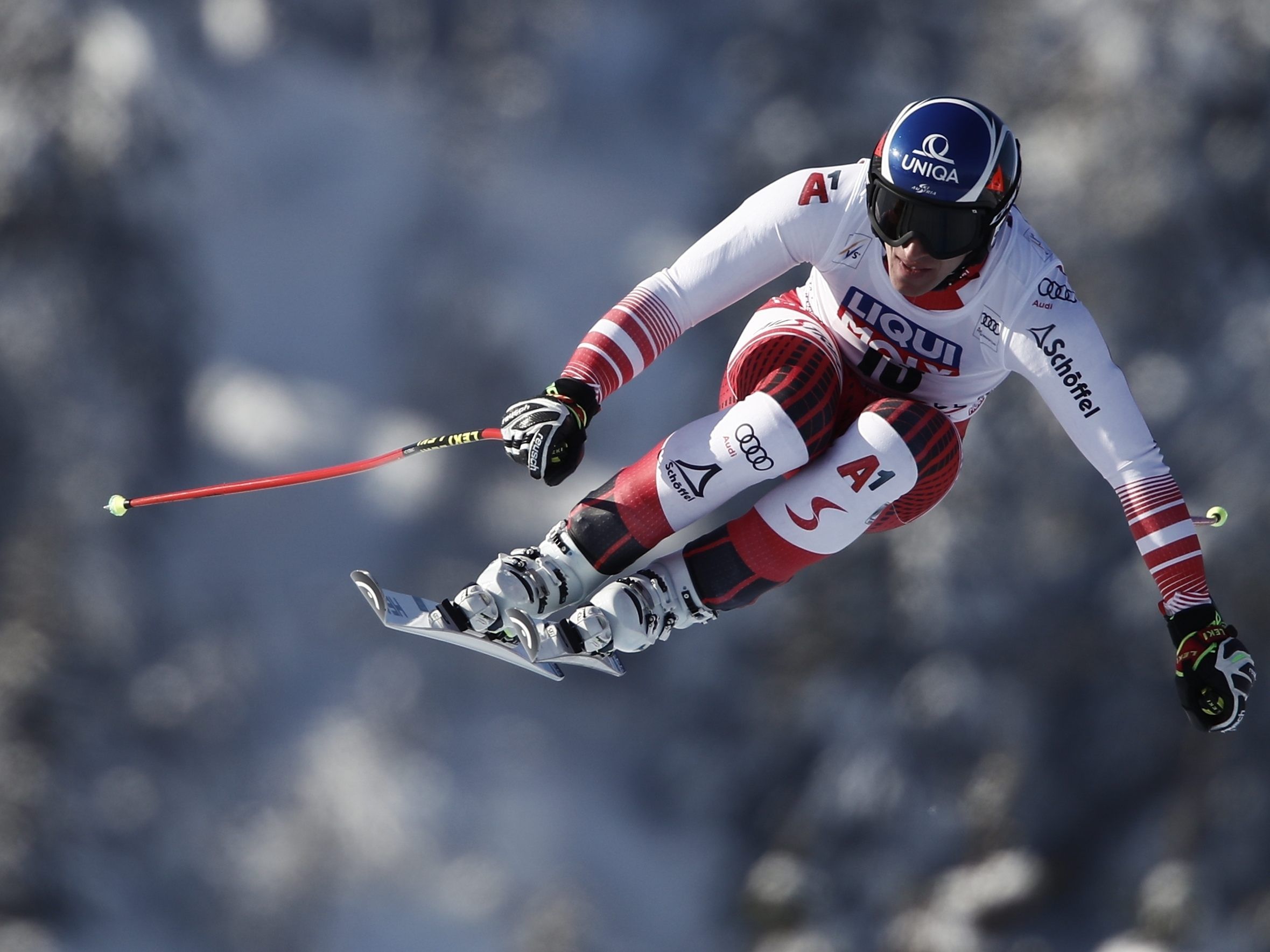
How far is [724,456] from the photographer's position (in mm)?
3916

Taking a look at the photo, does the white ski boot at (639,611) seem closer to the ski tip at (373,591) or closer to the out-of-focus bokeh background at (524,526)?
the ski tip at (373,591)

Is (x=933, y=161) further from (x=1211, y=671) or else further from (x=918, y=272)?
(x=1211, y=671)

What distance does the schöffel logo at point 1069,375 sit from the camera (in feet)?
12.6

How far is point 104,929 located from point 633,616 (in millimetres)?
6987

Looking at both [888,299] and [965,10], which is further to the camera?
[965,10]

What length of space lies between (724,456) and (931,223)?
0.89 meters

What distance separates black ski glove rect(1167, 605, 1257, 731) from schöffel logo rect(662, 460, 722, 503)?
143cm

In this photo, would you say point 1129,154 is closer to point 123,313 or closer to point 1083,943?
point 1083,943

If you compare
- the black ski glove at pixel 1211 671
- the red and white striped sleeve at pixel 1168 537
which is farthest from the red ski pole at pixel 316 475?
the black ski glove at pixel 1211 671

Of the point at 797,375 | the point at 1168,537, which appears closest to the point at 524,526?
the point at 797,375

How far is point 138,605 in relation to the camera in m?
9.81

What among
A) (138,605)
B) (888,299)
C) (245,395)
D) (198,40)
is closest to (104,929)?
(138,605)

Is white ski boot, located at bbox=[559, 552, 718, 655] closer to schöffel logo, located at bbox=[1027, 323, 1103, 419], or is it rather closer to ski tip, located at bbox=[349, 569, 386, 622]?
ski tip, located at bbox=[349, 569, 386, 622]

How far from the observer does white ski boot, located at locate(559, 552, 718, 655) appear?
405 cm
